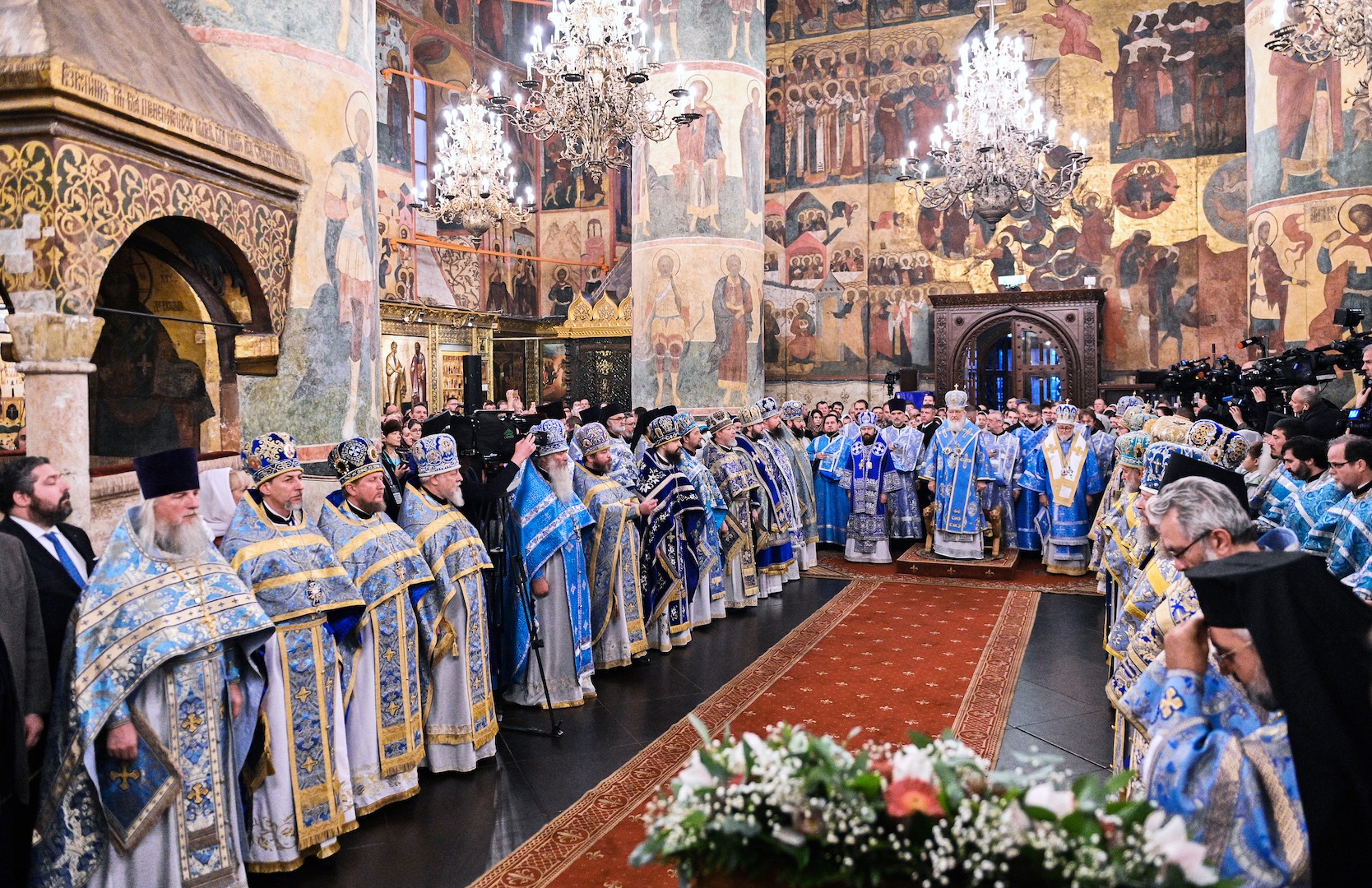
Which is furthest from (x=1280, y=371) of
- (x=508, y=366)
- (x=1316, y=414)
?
(x=508, y=366)

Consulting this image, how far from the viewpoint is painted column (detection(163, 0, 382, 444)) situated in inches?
223

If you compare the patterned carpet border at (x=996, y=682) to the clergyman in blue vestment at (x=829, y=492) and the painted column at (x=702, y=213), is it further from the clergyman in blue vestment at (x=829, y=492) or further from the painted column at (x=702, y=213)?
the painted column at (x=702, y=213)

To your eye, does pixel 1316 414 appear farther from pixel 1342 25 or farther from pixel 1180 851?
pixel 1180 851

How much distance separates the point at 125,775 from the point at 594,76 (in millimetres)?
7699

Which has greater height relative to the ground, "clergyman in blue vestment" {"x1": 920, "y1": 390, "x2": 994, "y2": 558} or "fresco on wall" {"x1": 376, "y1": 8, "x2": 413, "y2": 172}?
"fresco on wall" {"x1": 376, "y1": 8, "x2": 413, "y2": 172}

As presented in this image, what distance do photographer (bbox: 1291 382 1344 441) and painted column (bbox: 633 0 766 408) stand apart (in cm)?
731

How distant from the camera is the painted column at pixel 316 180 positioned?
566 centimetres

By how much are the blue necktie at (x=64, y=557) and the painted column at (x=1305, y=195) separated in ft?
42.3

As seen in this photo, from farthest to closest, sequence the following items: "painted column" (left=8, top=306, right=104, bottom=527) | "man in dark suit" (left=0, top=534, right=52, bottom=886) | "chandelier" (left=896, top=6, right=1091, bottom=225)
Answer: "chandelier" (left=896, top=6, right=1091, bottom=225) < "painted column" (left=8, top=306, right=104, bottom=527) < "man in dark suit" (left=0, top=534, right=52, bottom=886)

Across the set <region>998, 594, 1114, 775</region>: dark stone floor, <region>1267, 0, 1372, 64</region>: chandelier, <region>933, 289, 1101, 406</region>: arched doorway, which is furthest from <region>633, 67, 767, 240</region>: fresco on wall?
<region>933, 289, 1101, 406</region>: arched doorway

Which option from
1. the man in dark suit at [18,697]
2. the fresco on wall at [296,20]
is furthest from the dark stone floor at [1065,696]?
the fresco on wall at [296,20]

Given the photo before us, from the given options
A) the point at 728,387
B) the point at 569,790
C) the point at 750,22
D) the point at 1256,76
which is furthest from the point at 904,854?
the point at 1256,76

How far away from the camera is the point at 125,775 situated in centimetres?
365

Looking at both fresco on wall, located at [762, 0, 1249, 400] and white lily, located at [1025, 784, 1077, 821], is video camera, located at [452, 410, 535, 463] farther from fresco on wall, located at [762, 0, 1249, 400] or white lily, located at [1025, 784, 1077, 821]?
fresco on wall, located at [762, 0, 1249, 400]
